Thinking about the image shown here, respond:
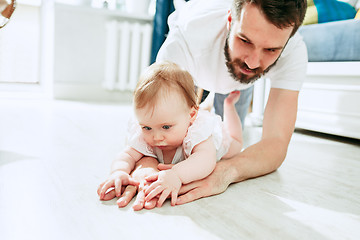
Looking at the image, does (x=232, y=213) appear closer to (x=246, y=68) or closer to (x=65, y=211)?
(x=65, y=211)

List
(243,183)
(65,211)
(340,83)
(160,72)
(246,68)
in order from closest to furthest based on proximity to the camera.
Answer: (65,211)
(160,72)
(243,183)
(246,68)
(340,83)

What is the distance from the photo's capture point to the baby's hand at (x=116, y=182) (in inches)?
31.1

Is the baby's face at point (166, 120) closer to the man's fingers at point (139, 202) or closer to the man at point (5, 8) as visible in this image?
the man's fingers at point (139, 202)

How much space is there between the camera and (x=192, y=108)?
0.94 m

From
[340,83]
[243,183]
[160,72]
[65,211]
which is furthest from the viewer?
[340,83]

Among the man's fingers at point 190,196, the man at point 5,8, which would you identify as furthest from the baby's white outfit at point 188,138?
the man at point 5,8

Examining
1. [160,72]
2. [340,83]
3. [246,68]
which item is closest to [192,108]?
[160,72]

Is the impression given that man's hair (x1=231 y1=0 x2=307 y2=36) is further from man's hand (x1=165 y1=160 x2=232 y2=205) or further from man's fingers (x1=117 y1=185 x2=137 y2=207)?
man's fingers (x1=117 y1=185 x2=137 y2=207)

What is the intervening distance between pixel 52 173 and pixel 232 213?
0.54 metres

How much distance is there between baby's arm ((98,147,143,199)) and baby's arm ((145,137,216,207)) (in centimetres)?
7

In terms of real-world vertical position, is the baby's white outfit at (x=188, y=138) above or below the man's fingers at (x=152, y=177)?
above

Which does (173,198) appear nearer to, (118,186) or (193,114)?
(118,186)

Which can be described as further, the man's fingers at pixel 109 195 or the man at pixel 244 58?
the man at pixel 244 58

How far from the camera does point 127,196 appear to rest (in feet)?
2.57
